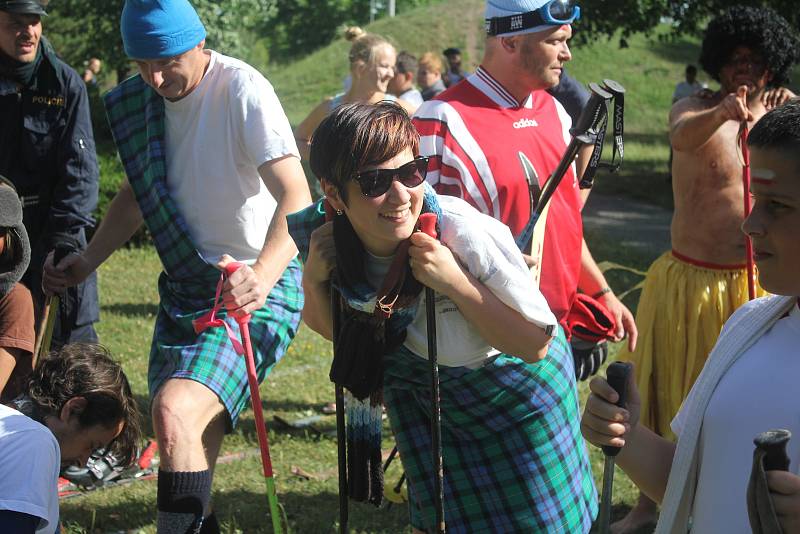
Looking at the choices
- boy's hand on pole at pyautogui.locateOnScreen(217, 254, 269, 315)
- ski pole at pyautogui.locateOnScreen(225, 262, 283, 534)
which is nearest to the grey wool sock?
ski pole at pyautogui.locateOnScreen(225, 262, 283, 534)

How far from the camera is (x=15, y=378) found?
3816 mm

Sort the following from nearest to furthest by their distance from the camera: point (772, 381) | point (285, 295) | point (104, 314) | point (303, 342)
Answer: point (772, 381)
point (285, 295)
point (303, 342)
point (104, 314)

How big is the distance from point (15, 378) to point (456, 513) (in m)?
1.73

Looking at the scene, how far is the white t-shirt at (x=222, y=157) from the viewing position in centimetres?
373

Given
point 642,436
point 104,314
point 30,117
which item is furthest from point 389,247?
point 104,314

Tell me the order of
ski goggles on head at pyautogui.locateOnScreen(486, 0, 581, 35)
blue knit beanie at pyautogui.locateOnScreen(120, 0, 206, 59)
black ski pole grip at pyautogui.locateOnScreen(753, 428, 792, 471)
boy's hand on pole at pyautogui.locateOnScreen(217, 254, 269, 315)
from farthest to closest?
ski goggles on head at pyautogui.locateOnScreen(486, 0, 581, 35)
blue knit beanie at pyautogui.locateOnScreen(120, 0, 206, 59)
boy's hand on pole at pyautogui.locateOnScreen(217, 254, 269, 315)
black ski pole grip at pyautogui.locateOnScreen(753, 428, 792, 471)

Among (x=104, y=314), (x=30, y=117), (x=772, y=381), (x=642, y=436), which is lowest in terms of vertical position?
(x=104, y=314)

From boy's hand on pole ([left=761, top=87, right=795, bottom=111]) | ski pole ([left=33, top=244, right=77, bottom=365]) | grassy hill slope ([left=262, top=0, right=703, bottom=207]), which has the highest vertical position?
boy's hand on pole ([left=761, top=87, right=795, bottom=111])

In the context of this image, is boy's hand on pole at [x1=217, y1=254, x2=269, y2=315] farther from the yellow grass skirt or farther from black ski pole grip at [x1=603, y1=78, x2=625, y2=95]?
the yellow grass skirt

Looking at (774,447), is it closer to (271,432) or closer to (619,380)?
(619,380)

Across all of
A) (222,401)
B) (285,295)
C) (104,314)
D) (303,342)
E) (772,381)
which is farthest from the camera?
(104,314)

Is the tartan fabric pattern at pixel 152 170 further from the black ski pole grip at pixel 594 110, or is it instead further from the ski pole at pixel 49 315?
the black ski pole grip at pixel 594 110

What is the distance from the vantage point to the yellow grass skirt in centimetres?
466

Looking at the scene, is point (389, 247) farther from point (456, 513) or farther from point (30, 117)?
point (30, 117)
